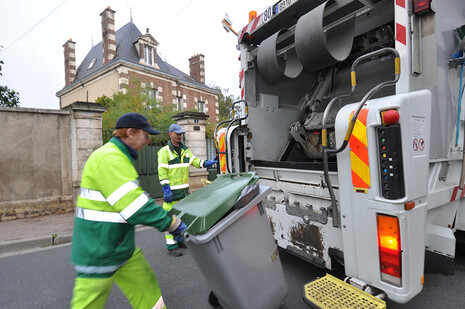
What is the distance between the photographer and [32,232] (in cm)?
455

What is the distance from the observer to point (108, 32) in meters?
17.7

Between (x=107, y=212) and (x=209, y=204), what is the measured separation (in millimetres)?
567

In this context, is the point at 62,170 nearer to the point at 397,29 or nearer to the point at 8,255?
the point at 8,255

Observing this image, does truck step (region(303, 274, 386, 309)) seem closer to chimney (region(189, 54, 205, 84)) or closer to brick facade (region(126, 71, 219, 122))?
brick facade (region(126, 71, 219, 122))

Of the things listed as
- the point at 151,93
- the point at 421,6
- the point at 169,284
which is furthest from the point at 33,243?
the point at 151,93

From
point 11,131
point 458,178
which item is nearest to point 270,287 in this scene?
point 458,178

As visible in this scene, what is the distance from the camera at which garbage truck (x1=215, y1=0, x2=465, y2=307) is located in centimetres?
158

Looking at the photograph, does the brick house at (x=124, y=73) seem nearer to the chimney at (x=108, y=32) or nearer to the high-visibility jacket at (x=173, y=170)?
the chimney at (x=108, y=32)

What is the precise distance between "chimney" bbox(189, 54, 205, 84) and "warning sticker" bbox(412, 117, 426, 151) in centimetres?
2331

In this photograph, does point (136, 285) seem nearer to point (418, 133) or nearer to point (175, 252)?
point (175, 252)

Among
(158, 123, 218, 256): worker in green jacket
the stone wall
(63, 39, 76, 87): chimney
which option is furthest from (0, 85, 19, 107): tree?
(63, 39, 76, 87): chimney

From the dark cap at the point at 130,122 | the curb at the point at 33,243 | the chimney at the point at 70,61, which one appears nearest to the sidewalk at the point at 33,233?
the curb at the point at 33,243

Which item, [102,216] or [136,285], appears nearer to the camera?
[102,216]

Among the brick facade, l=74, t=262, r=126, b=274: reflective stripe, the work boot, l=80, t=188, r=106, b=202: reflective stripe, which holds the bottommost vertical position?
the work boot
